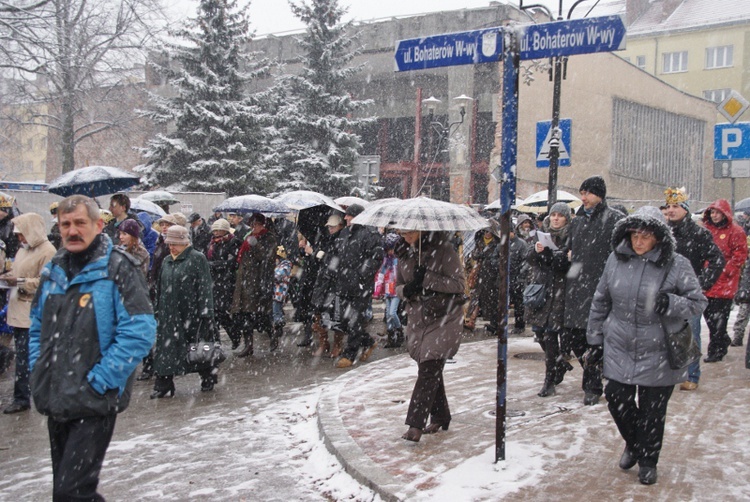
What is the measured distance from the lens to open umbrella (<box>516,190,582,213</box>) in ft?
55.1

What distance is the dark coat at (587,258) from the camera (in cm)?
677

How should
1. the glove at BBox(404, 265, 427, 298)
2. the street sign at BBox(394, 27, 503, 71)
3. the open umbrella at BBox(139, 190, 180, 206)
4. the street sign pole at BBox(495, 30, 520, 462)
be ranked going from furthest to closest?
the open umbrella at BBox(139, 190, 180, 206), the glove at BBox(404, 265, 427, 298), the street sign at BBox(394, 27, 503, 71), the street sign pole at BBox(495, 30, 520, 462)

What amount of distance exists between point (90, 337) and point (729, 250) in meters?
7.66

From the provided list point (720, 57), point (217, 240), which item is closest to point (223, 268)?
point (217, 240)

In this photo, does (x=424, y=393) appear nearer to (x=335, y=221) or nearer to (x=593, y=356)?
(x=593, y=356)

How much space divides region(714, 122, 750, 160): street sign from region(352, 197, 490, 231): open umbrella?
8927 mm

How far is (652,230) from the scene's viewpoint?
500cm

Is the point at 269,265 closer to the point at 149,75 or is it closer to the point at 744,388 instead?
the point at 744,388

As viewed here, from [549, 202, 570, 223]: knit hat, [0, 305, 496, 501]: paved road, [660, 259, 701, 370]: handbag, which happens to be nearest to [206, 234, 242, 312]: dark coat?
[0, 305, 496, 501]: paved road

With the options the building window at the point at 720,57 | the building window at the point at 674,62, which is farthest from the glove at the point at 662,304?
the building window at the point at 674,62

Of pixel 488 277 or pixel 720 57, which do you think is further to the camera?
pixel 720 57

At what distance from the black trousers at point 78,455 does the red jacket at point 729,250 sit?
7.31 metres

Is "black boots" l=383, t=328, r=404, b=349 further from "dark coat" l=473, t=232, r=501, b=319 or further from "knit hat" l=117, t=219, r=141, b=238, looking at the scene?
"knit hat" l=117, t=219, r=141, b=238

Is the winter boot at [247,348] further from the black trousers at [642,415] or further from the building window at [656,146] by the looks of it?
the building window at [656,146]
